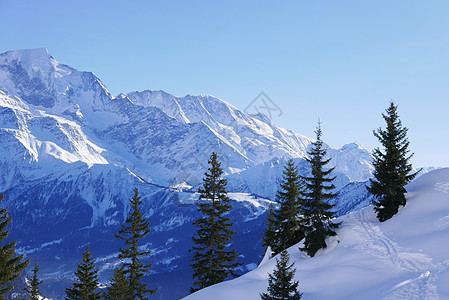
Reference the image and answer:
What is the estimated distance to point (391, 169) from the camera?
38.0m

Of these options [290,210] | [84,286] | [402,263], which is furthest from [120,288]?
[402,263]

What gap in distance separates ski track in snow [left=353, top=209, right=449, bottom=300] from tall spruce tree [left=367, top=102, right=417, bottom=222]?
2.74 metres

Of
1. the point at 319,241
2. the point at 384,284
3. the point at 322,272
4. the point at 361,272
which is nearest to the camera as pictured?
the point at 384,284

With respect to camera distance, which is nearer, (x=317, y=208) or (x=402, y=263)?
(x=402, y=263)

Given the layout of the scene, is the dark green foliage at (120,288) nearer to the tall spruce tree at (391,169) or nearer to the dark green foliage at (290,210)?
the dark green foliage at (290,210)

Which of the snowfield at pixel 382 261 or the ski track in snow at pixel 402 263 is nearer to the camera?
the ski track in snow at pixel 402 263

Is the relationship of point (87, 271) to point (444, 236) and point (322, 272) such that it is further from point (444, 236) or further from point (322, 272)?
point (444, 236)

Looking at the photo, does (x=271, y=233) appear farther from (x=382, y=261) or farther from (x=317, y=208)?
(x=382, y=261)

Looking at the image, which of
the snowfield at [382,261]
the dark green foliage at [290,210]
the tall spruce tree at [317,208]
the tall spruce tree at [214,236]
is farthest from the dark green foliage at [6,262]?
the dark green foliage at [290,210]

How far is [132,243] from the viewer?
3959 centimetres

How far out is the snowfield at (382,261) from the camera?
25.3 meters

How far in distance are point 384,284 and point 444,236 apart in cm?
856

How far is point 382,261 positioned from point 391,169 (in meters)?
11.0

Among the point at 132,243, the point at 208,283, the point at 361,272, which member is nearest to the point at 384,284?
the point at 361,272
